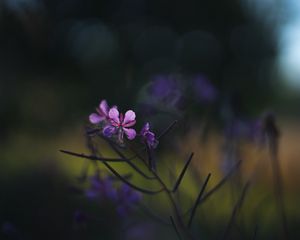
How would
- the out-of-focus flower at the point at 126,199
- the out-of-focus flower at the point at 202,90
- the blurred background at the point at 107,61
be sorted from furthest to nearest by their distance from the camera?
1. the blurred background at the point at 107,61
2. the out-of-focus flower at the point at 202,90
3. the out-of-focus flower at the point at 126,199

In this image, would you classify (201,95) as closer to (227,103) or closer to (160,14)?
(227,103)

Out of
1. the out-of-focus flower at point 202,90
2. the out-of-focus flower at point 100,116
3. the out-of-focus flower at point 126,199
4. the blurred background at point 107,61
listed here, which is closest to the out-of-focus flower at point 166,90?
the out-of-focus flower at point 202,90

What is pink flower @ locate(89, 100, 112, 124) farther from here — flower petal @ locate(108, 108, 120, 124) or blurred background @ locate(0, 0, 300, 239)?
blurred background @ locate(0, 0, 300, 239)

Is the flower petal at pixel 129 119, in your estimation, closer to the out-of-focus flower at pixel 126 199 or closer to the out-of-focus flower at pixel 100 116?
the out-of-focus flower at pixel 100 116

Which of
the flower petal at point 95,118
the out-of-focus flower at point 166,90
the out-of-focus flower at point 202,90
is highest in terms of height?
the out-of-focus flower at point 202,90

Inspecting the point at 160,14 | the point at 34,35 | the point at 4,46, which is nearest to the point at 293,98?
the point at 160,14

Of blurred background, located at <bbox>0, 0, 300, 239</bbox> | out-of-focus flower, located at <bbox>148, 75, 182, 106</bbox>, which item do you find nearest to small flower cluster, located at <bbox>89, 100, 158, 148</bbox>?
out-of-focus flower, located at <bbox>148, 75, 182, 106</bbox>
